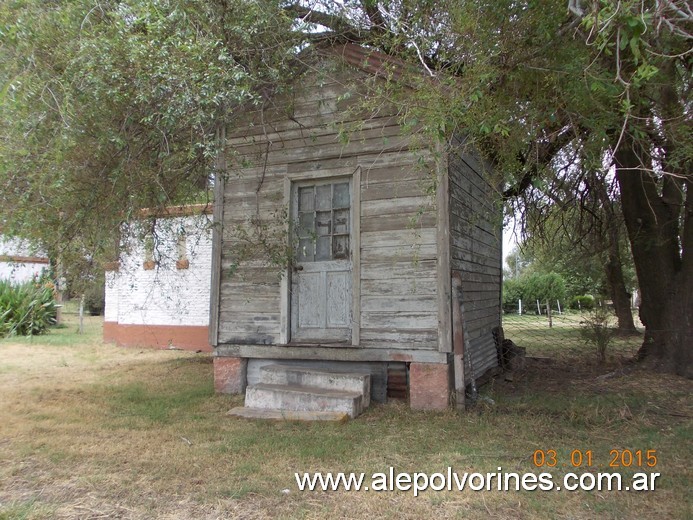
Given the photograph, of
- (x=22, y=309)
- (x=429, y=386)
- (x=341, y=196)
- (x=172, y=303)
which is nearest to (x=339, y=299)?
(x=341, y=196)

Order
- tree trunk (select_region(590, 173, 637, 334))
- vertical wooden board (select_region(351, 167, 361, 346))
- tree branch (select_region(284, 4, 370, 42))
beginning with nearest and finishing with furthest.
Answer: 1. tree branch (select_region(284, 4, 370, 42))
2. vertical wooden board (select_region(351, 167, 361, 346))
3. tree trunk (select_region(590, 173, 637, 334))

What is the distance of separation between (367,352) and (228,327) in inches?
85.2

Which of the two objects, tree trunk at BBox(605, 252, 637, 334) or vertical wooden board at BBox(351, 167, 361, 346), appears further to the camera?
tree trunk at BBox(605, 252, 637, 334)

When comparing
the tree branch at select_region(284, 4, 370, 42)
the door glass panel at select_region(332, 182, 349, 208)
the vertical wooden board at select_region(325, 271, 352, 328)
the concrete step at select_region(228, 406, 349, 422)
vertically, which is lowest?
the concrete step at select_region(228, 406, 349, 422)

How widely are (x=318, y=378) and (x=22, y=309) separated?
44.4 ft

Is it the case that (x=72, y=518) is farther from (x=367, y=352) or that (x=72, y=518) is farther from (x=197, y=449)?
(x=367, y=352)

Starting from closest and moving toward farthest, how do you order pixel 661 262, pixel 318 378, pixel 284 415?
1. pixel 284 415
2. pixel 318 378
3. pixel 661 262

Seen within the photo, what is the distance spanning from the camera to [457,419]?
557 cm

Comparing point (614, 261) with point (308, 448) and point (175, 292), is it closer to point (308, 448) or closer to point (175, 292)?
point (308, 448)

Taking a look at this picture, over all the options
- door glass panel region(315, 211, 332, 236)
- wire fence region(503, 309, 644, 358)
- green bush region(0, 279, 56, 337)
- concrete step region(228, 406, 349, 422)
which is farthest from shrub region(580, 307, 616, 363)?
green bush region(0, 279, 56, 337)

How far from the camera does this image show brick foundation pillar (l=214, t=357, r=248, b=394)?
709cm

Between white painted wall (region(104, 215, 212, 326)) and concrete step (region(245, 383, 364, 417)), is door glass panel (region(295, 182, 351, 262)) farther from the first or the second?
white painted wall (region(104, 215, 212, 326))

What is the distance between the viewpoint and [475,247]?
7648 mm

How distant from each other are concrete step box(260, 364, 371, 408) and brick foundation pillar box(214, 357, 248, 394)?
2.04 feet
